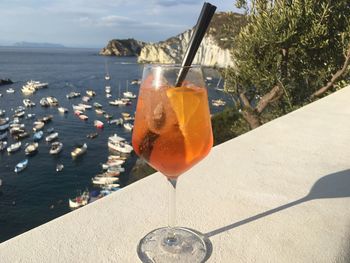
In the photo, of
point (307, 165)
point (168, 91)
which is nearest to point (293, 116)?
point (307, 165)

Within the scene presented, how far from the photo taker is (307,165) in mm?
2365

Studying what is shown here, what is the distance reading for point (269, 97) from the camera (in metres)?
8.44

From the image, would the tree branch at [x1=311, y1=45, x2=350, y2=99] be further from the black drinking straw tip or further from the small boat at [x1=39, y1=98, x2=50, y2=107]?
the small boat at [x1=39, y1=98, x2=50, y2=107]

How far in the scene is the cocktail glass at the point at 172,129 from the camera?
4.33 ft

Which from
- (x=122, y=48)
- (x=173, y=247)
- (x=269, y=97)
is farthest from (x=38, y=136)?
(x=122, y=48)

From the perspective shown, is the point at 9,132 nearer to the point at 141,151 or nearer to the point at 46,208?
the point at 46,208

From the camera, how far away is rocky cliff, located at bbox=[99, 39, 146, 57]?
150 metres

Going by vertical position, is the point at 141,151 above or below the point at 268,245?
above

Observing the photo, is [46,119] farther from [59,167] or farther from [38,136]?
[59,167]

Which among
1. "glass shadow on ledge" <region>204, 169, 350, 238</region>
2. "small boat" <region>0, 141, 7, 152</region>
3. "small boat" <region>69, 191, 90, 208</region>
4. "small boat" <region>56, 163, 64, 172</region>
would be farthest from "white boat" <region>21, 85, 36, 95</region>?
"glass shadow on ledge" <region>204, 169, 350, 238</region>

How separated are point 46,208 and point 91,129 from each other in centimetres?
1775

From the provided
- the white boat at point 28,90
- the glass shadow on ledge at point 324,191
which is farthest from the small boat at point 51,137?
the glass shadow on ledge at point 324,191

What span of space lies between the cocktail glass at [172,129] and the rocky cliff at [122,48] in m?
151

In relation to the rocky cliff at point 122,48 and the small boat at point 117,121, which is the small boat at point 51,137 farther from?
the rocky cliff at point 122,48
